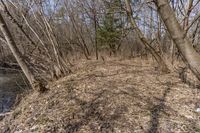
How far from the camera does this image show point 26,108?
26.5ft

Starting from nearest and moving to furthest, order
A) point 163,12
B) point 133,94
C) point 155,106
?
point 163,12 < point 155,106 < point 133,94

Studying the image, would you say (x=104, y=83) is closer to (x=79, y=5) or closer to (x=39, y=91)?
(x=39, y=91)

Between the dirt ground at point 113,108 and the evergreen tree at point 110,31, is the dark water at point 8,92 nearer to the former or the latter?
the dirt ground at point 113,108

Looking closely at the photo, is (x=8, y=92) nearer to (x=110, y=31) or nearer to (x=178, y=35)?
(x=110, y=31)

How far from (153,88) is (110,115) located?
2369 millimetres

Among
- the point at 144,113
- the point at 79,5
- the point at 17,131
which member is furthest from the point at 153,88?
the point at 79,5

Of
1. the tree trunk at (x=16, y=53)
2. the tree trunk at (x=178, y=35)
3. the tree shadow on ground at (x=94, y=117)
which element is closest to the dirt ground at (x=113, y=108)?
the tree shadow on ground at (x=94, y=117)

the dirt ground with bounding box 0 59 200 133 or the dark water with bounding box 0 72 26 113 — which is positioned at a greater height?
the dirt ground with bounding box 0 59 200 133

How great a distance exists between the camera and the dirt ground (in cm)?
564

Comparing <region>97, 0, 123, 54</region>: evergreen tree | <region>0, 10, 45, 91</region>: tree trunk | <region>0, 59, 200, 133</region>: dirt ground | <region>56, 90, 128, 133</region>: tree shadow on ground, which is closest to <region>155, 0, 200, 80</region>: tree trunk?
<region>0, 59, 200, 133</region>: dirt ground

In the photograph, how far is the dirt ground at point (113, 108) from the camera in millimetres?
5637

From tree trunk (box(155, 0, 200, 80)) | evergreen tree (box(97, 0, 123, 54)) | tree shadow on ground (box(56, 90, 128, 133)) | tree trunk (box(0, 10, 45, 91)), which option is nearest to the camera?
tree trunk (box(155, 0, 200, 80))

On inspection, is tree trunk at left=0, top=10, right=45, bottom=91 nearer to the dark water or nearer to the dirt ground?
the dirt ground

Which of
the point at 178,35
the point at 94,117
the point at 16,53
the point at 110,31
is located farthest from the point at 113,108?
the point at 110,31
